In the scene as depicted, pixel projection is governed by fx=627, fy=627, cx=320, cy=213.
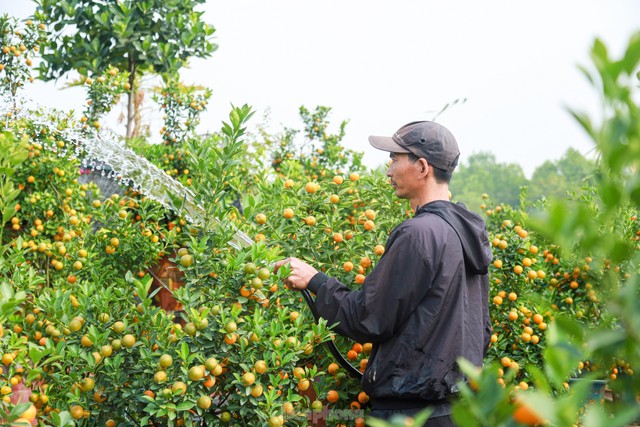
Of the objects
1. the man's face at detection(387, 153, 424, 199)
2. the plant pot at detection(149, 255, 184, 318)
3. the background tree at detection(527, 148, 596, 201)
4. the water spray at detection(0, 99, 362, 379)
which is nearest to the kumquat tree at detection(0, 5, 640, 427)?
the water spray at detection(0, 99, 362, 379)

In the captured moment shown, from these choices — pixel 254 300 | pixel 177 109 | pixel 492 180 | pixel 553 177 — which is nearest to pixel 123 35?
pixel 177 109

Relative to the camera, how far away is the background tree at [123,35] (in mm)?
7109

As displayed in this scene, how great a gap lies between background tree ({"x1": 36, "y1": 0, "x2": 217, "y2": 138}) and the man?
221 inches

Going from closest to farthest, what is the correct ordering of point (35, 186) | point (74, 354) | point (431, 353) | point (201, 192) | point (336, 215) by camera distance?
point (431, 353)
point (74, 354)
point (201, 192)
point (336, 215)
point (35, 186)

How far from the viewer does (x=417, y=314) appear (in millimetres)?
2379

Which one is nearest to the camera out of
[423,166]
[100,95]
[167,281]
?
[423,166]

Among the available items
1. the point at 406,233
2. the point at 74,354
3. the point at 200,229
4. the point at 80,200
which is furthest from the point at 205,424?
the point at 80,200

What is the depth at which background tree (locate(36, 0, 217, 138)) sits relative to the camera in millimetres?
7109

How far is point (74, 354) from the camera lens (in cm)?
266

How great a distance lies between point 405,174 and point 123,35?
216 inches

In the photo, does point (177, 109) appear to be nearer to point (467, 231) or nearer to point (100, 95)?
point (100, 95)

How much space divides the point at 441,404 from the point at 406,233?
2.22 ft

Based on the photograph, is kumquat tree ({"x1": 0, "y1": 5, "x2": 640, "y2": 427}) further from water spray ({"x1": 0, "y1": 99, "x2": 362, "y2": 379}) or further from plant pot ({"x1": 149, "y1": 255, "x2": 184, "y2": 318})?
plant pot ({"x1": 149, "y1": 255, "x2": 184, "y2": 318})

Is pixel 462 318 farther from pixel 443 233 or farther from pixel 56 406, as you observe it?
pixel 56 406
